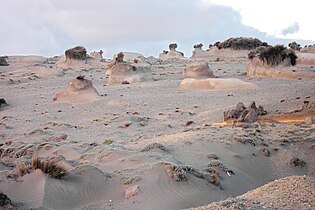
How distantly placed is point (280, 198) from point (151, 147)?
4.65 meters

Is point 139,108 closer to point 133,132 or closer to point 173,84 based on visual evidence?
point 133,132

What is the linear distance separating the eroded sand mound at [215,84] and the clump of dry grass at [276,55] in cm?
441

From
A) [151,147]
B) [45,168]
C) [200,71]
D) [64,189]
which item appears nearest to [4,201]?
[64,189]

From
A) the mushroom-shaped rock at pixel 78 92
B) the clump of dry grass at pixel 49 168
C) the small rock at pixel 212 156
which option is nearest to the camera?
the clump of dry grass at pixel 49 168

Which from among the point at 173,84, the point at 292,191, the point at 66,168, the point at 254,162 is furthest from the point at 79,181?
the point at 173,84

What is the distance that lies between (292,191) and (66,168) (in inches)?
150

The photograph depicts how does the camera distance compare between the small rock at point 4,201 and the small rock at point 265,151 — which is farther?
the small rock at point 265,151

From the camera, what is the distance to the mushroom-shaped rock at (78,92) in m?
21.4

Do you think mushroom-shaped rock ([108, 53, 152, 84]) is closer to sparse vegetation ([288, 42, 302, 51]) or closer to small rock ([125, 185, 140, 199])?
small rock ([125, 185, 140, 199])

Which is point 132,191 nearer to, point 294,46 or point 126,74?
point 126,74

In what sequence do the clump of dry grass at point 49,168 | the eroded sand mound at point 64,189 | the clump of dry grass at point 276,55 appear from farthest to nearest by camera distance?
the clump of dry grass at point 276,55 < the clump of dry grass at point 49,168 < the eroded sand mound at point 64,189

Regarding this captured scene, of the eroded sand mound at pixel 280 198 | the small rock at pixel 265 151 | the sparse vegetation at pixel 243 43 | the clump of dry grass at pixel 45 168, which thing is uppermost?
the sparse vegetation at pixel 243 43

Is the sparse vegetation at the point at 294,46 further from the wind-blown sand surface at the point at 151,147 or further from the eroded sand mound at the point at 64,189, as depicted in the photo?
the eroded sand mound at the point at 64,189

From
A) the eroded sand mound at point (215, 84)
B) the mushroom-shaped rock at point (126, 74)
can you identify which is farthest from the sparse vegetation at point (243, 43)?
the eroded sand mound at point (215, 84)
